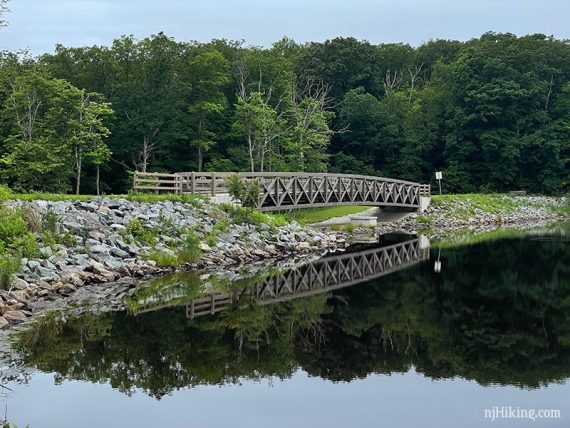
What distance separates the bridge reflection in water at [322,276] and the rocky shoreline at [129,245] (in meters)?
2.09

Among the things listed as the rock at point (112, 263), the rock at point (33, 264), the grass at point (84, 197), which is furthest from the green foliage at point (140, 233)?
the rock at point (33, 264)

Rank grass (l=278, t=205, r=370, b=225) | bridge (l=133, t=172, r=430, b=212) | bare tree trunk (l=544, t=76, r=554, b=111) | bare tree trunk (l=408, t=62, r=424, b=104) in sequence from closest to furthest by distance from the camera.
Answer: bridge (l=133, t=172, r=430, b=212)
grass (l=278, t=205, r=370, b=225)
bare tree trunk (l=544, t=76, r=554, b=111)
bare tree trunk (l=408, t=62, r=424, b=104)

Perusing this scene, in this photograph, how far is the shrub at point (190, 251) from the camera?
24.3m

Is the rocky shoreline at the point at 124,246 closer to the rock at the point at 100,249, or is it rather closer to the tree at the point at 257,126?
the rock at the point at 100,249

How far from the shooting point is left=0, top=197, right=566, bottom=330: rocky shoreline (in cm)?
1856

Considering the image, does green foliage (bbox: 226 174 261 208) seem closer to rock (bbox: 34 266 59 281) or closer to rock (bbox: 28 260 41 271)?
rock (bbox: 34 266 59 281)

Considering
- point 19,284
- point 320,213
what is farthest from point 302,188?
point 19,284

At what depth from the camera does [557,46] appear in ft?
228

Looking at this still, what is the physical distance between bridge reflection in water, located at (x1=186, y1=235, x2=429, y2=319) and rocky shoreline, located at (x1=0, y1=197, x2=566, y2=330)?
2091 mm

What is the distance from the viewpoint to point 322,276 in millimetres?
23734

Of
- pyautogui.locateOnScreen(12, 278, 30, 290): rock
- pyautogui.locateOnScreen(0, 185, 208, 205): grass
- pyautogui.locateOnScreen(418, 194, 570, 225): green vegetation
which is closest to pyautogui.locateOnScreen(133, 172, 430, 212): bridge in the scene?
pyautogui.locateOnScreen(0, 185, 208, 205): grass

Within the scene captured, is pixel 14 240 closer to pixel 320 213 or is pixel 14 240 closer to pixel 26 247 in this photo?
pixel 26 247

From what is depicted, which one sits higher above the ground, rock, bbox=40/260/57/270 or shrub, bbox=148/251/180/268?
rock, bbox=40/260/57/270

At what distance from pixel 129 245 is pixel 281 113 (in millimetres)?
30390
